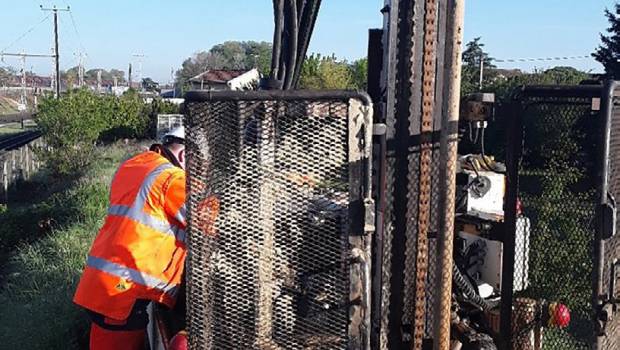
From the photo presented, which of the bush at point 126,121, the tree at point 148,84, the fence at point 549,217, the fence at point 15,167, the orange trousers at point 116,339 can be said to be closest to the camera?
the fence at point 549,217

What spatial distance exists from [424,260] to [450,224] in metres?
0.18

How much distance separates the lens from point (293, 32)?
3199mm

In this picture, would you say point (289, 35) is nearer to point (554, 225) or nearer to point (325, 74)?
point (554, 225)

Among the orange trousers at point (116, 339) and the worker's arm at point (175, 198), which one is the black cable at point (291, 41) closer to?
the worker's arm at point (175, 198)

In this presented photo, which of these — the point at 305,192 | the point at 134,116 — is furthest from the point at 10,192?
the point at 305,192

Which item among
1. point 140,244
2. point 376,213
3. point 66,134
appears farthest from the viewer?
point 66,134

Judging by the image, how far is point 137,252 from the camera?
3.90 metres

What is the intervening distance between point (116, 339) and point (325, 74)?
127ft

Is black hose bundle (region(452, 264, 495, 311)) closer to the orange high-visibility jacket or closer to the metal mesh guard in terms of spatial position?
the metal mesh guard

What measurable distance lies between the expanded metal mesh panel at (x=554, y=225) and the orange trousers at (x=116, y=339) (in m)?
2.11

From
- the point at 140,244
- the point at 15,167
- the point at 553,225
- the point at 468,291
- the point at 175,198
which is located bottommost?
the point at 15,167

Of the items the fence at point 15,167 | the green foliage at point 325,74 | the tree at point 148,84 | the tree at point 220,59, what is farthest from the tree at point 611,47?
the tree at point 148,84

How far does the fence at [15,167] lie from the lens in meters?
26.4

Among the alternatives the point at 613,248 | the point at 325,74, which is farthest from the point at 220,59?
the point at 613,248
